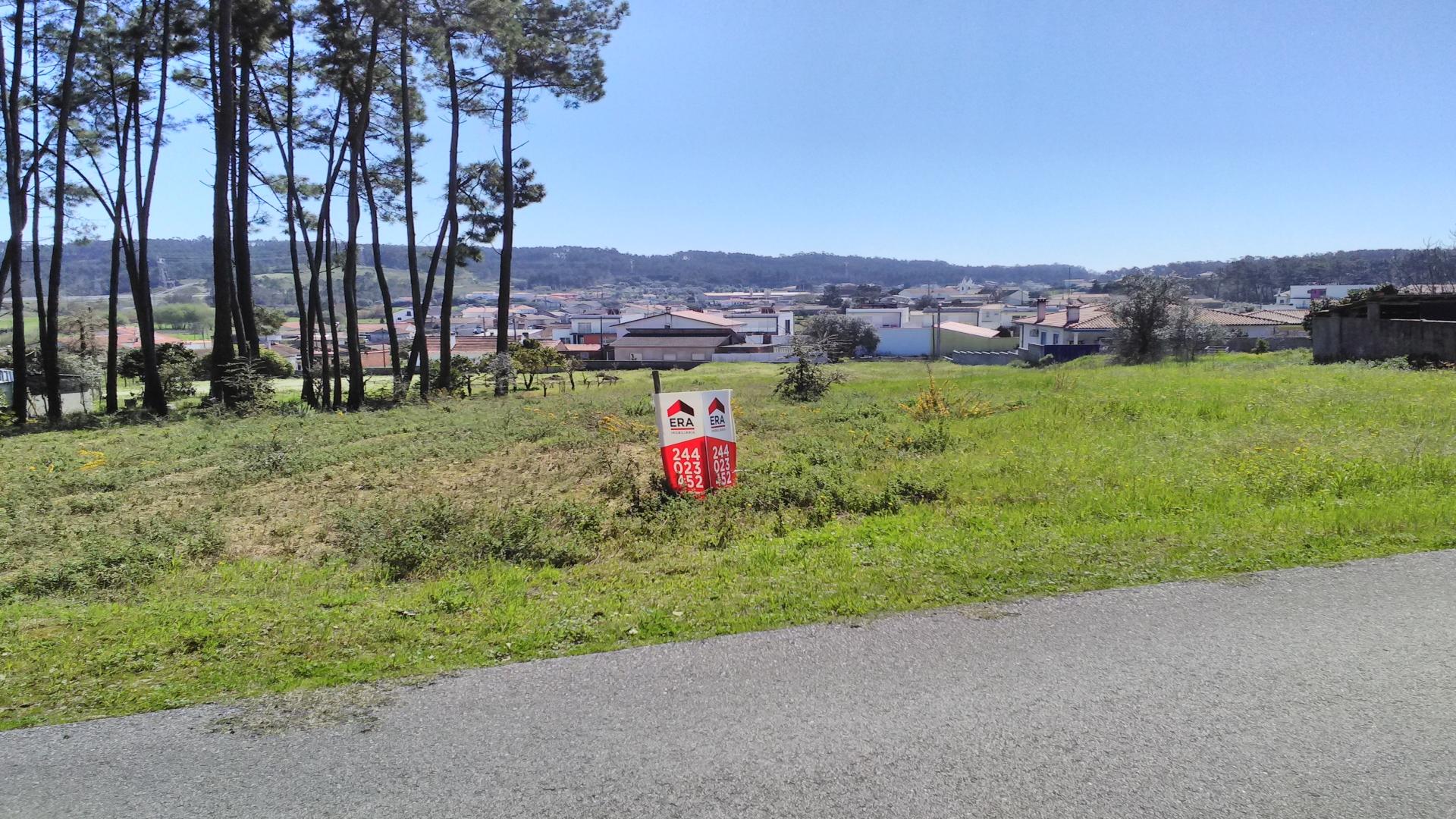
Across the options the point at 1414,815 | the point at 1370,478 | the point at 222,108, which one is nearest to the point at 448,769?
the point at 1414,815

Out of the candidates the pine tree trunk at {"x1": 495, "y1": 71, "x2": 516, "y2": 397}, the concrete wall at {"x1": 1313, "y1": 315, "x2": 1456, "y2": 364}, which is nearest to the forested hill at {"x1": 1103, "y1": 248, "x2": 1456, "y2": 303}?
the concrete wall at {"x1": 1313, "y1": 315, "x2": 1456, "y2": 364}

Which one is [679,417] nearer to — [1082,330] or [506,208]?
[506,208]

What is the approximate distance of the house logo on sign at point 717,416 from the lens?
8828 mm

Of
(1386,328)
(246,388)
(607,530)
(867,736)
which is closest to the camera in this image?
(867,736)

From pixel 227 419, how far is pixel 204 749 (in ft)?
57.7

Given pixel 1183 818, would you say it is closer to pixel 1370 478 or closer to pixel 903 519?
pixel 903 519

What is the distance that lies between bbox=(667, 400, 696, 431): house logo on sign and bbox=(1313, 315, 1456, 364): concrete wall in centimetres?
2310

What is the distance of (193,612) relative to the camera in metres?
5.60

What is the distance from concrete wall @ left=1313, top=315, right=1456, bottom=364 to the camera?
23.3m

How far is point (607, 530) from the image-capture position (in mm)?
7691

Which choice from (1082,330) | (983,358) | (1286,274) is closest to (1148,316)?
(983,358)

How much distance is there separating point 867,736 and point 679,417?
5369mm

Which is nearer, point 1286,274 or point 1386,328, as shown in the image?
point 1386,328

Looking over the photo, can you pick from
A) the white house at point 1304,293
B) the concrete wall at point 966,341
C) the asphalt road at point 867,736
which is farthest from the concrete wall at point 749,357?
the white house at point 1304,293
